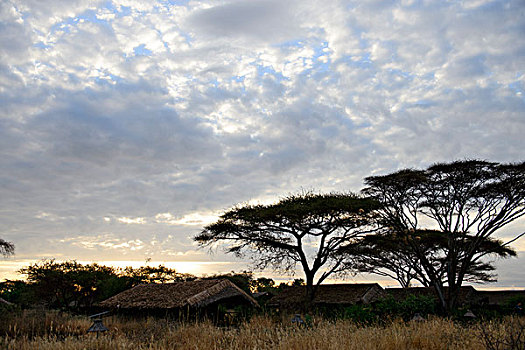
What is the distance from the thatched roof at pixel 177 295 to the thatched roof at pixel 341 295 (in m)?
10.9

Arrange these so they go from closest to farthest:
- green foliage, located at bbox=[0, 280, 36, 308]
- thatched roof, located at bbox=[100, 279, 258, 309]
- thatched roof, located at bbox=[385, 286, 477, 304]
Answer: thatched roof, located at bbox=[100, 279, 258, 309] → thatched roof, located at bbox=[385, 286, 477, 304] → green foliage, located at bbox=[0, 280, 36, 308]

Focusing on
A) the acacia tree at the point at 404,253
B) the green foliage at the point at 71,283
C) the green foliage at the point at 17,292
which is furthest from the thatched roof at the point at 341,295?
the green foliage at the point at 17,292

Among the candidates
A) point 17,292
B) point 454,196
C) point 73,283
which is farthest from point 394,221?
point 17,292

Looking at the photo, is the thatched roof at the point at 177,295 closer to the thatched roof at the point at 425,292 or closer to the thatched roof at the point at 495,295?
the thatched roof at the point at 425,292

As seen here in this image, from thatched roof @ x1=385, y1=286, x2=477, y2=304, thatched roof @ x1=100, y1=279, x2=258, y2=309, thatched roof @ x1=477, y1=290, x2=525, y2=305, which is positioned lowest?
thatched roof @ x1=477, y1=290, x2=525, y2=305

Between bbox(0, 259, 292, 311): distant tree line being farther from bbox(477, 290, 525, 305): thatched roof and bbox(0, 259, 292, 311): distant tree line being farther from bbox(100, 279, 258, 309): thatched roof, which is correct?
bbox(477, 290, 525, 305): thatched roof

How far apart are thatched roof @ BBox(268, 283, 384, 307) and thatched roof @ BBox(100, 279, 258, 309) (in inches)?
429

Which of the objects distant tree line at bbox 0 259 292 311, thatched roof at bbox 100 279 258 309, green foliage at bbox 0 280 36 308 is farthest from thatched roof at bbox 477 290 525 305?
green foliage at bbox 0 280 36 308

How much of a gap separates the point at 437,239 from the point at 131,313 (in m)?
21.4

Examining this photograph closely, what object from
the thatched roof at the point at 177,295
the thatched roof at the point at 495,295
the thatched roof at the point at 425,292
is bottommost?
the thatched roof at the point at 495,295

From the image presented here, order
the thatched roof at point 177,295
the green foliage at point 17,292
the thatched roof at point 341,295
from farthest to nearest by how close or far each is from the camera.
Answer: the green foliage at point 17,292, the thatched roof at point 341,295, the thatched roof at point 177,295

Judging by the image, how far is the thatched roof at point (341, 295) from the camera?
3462cm

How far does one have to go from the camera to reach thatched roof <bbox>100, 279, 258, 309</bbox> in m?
21.8

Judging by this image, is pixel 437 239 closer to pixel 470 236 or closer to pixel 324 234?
pixel 470 236
